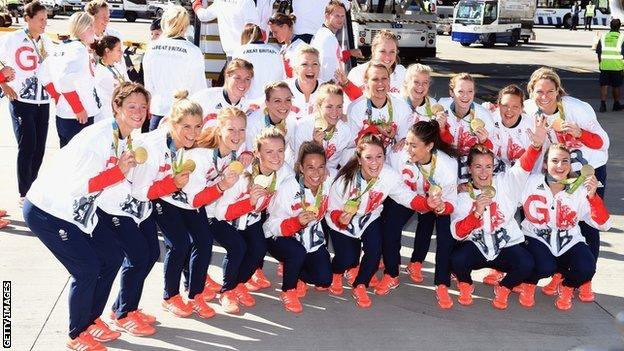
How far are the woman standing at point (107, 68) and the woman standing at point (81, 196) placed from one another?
269 cm

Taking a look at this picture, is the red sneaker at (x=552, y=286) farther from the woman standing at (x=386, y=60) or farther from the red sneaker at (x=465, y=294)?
the woman standing at (x=386, y=60)

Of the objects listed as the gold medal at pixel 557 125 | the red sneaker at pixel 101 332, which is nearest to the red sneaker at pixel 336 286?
the red sneaker at pixel 101 332

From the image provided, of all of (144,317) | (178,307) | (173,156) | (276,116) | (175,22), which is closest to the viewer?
(173,156)

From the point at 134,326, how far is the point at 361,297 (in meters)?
1.65

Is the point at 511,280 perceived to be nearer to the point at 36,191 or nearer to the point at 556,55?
the point at 36,191

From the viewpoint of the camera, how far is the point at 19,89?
25.0 ft

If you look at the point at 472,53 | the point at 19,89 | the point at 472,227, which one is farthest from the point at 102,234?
the point at 472,53

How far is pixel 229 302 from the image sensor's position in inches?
228

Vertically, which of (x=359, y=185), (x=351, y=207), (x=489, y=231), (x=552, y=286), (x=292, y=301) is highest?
(x=359, y=185)

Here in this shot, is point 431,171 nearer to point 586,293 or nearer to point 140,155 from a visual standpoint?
point 586,293

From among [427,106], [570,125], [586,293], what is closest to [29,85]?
[427,106]

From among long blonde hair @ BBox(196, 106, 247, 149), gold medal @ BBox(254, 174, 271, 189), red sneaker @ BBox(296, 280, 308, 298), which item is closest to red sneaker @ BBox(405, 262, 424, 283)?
red sneaker @ BBox(296, 280, 308, 298)

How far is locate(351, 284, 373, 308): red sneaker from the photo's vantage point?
19.6ft

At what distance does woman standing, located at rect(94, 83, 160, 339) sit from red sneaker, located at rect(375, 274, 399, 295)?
172 cm
